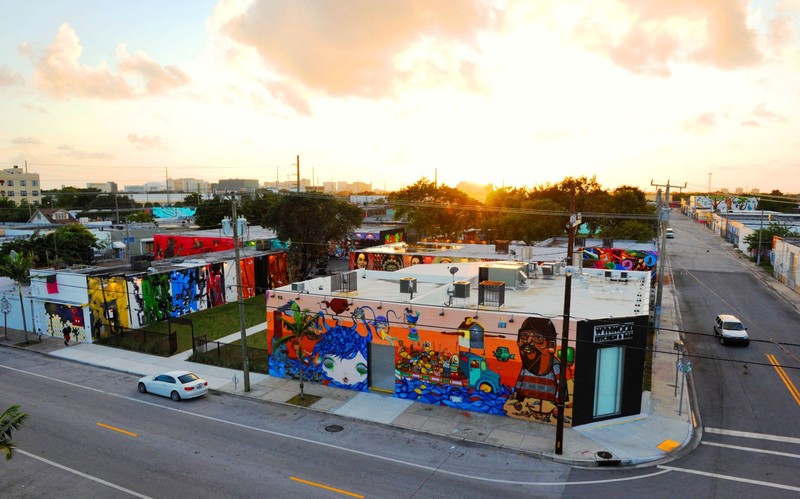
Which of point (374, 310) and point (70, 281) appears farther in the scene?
point (70, 281)

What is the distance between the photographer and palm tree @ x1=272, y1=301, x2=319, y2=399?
22.4 m

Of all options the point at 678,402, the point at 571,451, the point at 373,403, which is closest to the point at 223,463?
the point at 373,403

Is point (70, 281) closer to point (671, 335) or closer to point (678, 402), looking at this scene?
point (678, 402)

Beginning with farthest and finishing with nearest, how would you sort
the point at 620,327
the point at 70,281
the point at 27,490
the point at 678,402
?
the point at 70,281 → the point at 678,402 → the point at 620,327 → the point at 27,490

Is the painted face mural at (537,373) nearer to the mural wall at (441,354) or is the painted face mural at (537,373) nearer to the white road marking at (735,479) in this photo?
the mural wall at (441,354)

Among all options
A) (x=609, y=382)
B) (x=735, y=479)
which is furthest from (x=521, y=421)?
(x=735, y=479)

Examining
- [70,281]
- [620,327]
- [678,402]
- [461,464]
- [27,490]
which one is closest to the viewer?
[27,490]

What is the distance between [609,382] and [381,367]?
375 inches

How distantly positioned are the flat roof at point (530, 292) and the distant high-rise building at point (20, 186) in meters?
151

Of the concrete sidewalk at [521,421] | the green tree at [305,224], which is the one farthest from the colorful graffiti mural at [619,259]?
the green tree at [305,224]

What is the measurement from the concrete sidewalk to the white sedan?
1.26 m

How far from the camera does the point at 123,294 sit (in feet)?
108

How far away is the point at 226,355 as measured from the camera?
2802 cm

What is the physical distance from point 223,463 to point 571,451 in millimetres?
11652
